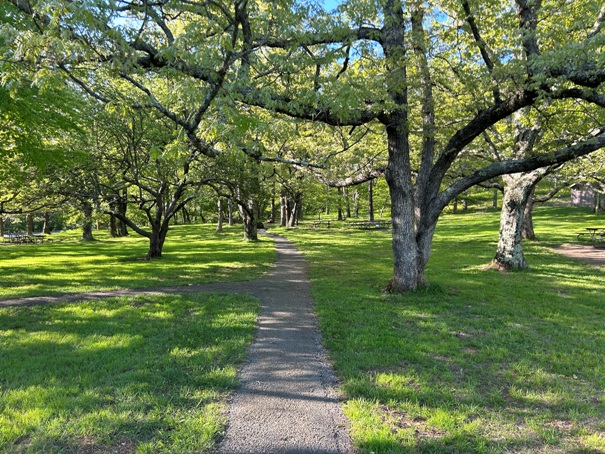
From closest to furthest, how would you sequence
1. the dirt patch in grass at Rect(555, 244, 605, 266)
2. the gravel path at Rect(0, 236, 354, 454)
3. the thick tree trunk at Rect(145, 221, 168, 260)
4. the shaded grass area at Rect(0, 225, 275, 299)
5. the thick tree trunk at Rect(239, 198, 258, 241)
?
the gravel path at Rect(0, 236, 354, 454) → the shaded grass area at Rect(0, 225, 275, 299) → the dirt patch in grass at Rect(555, 244, 605, 266) → the thick tree trunk at Rect(145, 221, 168, 260) → the thick tree trunk at Rect(239, 198, 258, 241)

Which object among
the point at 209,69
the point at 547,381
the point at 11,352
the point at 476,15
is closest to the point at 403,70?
the point at 476,15

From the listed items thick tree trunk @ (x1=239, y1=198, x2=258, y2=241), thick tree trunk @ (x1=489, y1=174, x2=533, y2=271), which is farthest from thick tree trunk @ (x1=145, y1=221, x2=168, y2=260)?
thick tree trunk @ (x1=489, y1=174, x2=533, y2=271)

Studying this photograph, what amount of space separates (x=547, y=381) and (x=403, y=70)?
20.9ft

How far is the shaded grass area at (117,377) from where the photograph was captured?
3141 millimetres

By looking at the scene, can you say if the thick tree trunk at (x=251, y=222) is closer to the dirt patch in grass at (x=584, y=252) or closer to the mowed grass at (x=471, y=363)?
the mowed grass at (x=471, y=363)

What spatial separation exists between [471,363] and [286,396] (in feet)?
8.67

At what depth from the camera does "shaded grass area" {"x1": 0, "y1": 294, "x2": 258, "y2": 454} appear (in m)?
3.14

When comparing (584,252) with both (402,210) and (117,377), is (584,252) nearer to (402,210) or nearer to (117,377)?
(402,210)

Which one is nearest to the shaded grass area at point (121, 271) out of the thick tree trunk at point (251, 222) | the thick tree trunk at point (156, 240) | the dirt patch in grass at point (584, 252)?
the thick tree trunk at point (156, 240)

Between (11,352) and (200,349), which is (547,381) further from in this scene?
(11,352)

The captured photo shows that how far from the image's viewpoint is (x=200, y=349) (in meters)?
5.10

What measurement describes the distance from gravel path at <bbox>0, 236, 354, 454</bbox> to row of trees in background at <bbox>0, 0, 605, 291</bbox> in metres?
2.95

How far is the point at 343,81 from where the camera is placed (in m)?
6.96

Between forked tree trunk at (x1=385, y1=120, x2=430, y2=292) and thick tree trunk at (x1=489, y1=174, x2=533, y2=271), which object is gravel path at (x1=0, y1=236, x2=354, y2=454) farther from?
thick tree trunk at (x1=489, y1=174, x2=533, y2=271)
